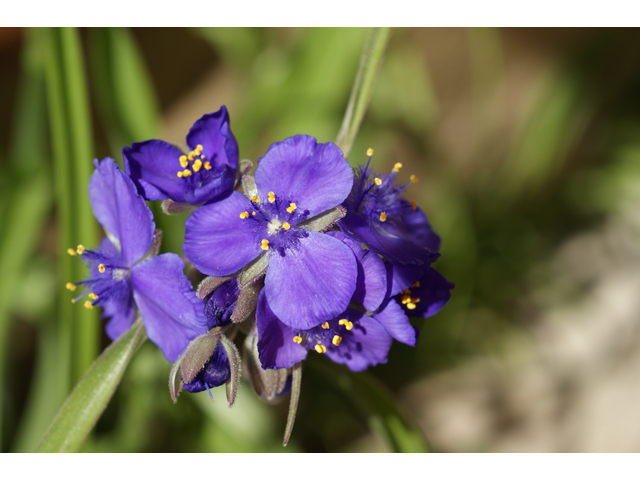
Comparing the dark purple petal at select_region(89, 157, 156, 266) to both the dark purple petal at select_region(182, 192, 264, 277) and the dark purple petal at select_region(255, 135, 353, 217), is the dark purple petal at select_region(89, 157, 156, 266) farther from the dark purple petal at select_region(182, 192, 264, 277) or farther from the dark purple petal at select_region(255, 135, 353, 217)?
the dark purple petal at select_region(255, 135, 353, 217)

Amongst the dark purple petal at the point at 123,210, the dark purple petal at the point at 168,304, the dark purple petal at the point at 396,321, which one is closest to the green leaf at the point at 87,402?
the dark purple petal at the point at 168,304

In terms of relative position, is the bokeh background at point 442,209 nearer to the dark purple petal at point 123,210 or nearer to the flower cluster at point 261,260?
the dark purple petal at point 123,210

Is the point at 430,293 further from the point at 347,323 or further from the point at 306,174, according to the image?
the point at 306,174

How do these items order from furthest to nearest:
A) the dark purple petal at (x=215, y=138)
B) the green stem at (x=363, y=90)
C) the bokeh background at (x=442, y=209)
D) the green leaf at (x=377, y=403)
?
the bokeh background at (x=442, y=209), the green leaf at (x=377, y=403), the green stem at (x=363, y=90), the dark purple petal at (x=215, y=138)

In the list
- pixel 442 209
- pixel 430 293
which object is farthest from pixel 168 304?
pixel 442 209

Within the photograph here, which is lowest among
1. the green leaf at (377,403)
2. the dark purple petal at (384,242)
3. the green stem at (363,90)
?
the green leaf at (377,403)
